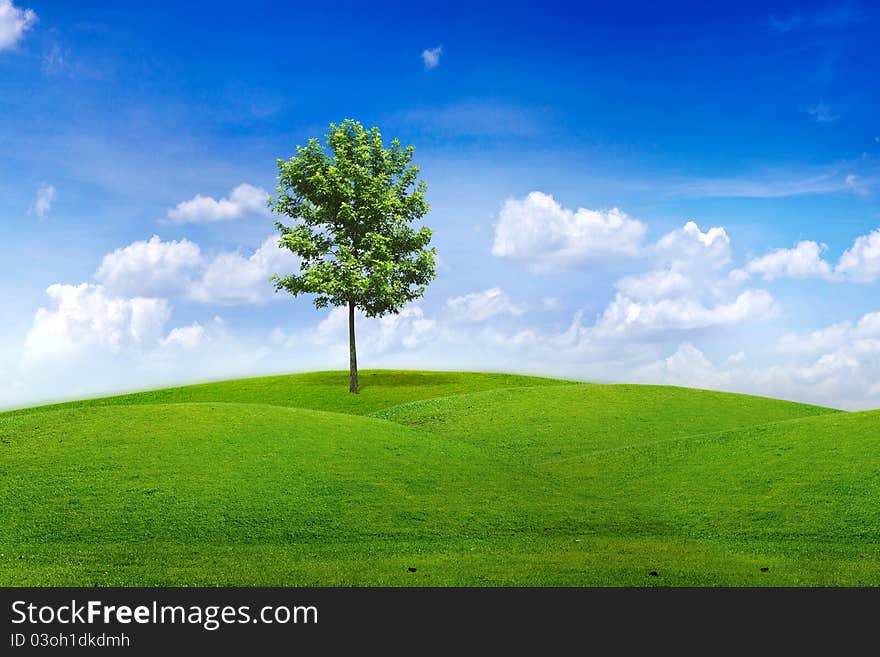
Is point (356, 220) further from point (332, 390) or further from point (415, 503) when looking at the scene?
point (415, 503)

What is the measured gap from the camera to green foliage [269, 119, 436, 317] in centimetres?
4281

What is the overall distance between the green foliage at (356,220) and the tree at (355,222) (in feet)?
0.18

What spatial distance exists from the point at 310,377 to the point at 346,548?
37515mm

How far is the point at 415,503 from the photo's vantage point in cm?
1697

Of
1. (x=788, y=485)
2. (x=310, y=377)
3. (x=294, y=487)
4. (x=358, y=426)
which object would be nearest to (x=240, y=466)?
(x=294, y=487)

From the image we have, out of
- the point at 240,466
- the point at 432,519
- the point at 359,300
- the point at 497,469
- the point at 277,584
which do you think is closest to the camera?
the point at 277,584

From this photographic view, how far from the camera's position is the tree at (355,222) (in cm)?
4284

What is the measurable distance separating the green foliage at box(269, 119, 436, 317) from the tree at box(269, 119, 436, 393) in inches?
2.2

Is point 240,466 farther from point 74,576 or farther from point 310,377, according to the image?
point 310,377

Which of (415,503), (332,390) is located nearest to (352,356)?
(332,390)

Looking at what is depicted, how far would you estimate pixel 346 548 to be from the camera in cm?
1442

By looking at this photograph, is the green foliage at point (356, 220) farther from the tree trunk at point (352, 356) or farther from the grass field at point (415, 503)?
the grass field at point (415, 503)

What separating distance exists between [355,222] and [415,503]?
28857 mm

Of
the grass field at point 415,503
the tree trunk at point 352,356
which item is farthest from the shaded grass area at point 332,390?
the grass field at point 415,503
